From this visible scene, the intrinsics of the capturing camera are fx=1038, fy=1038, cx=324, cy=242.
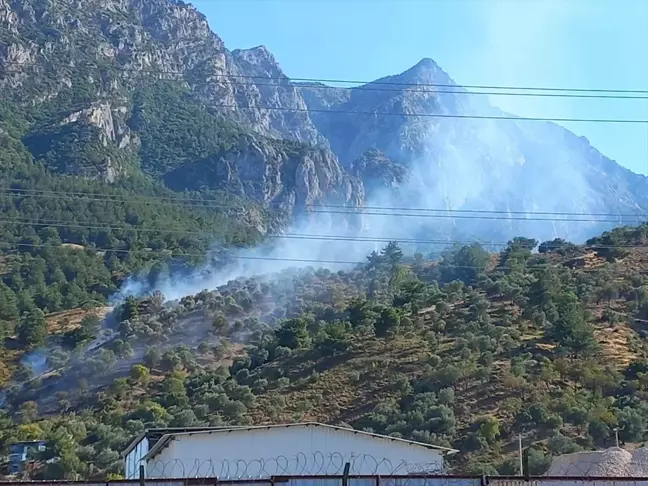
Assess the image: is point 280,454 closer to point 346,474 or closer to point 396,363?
point 346,474

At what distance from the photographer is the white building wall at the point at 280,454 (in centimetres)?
2656

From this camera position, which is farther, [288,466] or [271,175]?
[271,175]

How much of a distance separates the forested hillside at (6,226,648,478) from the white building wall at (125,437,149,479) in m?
7.35

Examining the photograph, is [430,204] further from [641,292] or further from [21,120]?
[641,292]

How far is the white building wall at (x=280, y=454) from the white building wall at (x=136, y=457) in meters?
3.86

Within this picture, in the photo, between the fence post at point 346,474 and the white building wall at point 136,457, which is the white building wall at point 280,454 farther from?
the fence post at point 346,474

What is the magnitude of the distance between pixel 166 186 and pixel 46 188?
1062 inches

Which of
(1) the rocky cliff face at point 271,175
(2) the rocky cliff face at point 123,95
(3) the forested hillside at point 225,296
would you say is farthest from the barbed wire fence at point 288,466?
(1) the rocky cliff face at point 271,175

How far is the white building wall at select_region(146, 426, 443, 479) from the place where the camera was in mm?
26562

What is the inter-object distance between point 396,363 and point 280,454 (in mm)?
25150

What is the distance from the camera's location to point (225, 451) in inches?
1062

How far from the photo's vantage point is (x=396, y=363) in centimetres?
5203

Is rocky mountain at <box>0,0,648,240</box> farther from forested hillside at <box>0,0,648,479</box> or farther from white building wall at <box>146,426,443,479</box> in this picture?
white building wall at <box>146,426,443,479</box>

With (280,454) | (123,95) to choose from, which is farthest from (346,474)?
(123,95)
